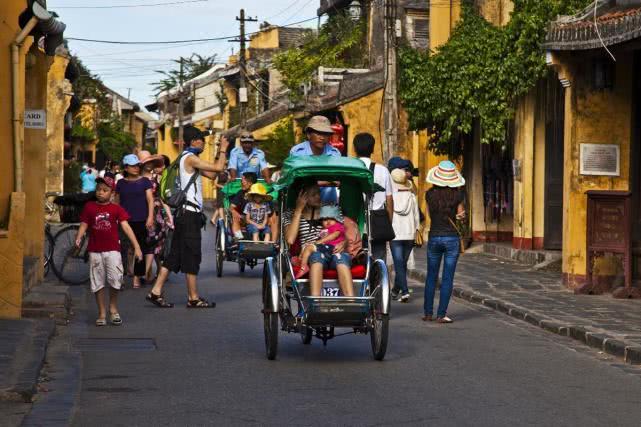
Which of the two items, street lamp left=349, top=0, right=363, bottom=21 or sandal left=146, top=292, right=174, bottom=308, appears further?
street lamp left=349, top=0, right=363, bottom=21

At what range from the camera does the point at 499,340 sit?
13.2 metres

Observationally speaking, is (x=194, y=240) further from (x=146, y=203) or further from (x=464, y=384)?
(x=464, y=384)

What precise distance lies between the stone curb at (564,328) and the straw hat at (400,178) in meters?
1.75

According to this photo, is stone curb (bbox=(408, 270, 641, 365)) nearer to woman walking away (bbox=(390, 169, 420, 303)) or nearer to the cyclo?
woman walking away (bbox=(390, 169, 420, 303))

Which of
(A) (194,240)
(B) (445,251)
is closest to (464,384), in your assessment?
(B) (445,251)

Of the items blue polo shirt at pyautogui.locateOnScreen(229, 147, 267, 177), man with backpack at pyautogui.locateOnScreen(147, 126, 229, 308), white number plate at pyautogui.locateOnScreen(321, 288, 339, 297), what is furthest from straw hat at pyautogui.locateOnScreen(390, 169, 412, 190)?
white number plate at pyautogui.locateOnScreen(321, 288, 339, 297)

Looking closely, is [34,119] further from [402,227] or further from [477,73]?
[477,73]

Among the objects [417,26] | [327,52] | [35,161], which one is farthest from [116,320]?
[327,52]

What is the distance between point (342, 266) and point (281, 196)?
3.53 ft

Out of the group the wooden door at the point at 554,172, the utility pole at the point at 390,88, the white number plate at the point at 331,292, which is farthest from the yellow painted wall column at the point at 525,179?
the white number plate at the point at 331,292

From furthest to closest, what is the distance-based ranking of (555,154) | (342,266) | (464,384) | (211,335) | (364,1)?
1. (364,1)
2. (555,154)
3. (211,335)
4. (342,266)
5. (464,384)

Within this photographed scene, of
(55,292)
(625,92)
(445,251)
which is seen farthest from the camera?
(625,92)

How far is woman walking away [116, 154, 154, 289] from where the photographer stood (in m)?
18.7

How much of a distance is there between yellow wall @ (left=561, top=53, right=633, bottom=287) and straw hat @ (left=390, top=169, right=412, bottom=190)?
2.61 meters
